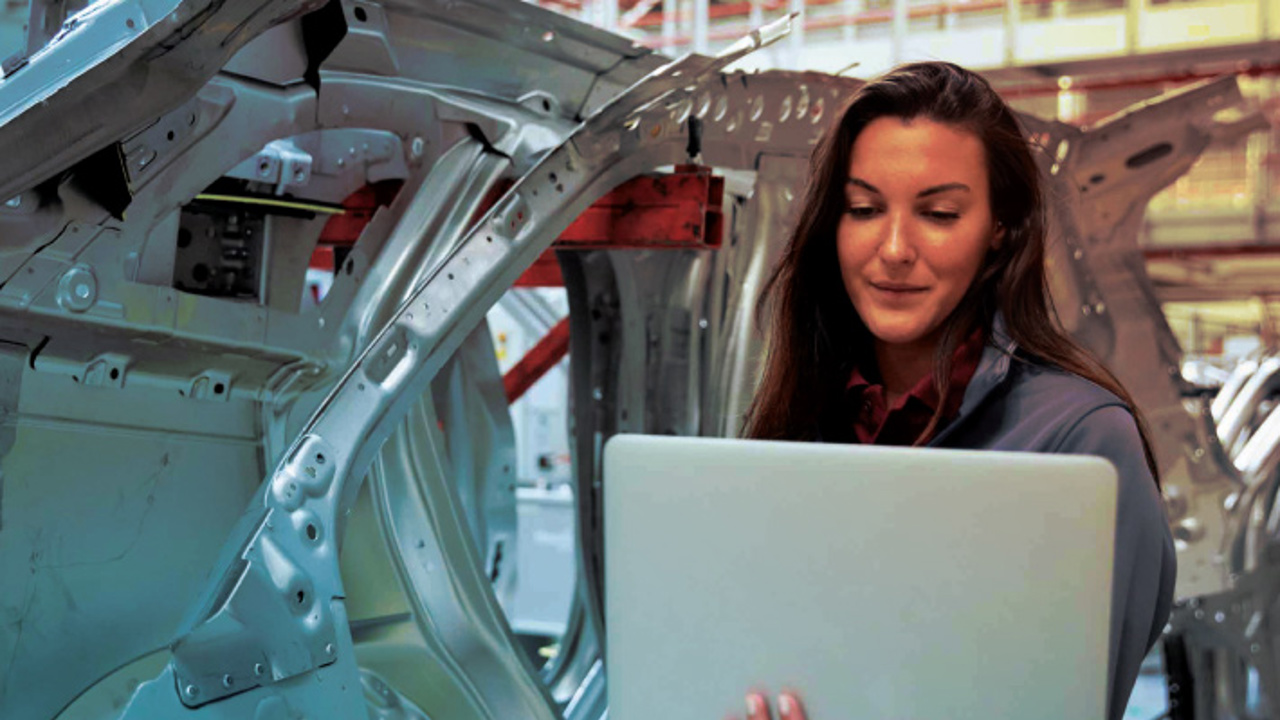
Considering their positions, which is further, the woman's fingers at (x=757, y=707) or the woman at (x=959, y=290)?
the woman at (x=959, y=290)

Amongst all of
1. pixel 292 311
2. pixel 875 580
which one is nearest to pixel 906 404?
pixel 875 580

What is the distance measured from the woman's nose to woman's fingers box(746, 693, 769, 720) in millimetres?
540

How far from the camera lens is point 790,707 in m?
1.25

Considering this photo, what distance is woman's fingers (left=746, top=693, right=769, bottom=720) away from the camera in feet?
4.14

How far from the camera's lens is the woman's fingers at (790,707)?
1246 millimetres

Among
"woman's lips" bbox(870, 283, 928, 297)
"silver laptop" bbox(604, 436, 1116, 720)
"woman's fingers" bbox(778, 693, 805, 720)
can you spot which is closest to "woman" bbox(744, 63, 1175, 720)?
"woman's lips" bbox(870, 283, 928, 297)

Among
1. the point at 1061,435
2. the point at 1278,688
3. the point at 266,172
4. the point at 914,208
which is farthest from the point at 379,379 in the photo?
the point at 1278,688

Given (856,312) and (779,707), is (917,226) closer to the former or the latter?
(856,312)

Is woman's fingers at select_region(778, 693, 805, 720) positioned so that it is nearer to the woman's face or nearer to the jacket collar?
the jacket collar

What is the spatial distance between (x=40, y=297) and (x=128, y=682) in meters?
0.78

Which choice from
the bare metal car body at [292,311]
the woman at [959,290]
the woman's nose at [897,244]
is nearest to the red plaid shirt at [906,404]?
the woman at [959,290]

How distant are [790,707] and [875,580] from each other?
0.13m

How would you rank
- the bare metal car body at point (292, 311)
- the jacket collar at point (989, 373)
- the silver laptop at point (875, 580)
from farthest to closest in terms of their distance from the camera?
the bare metal car body at point (292, 311) < the jacket collar at point (989, 373) < the silver laptop at point (875, 580)

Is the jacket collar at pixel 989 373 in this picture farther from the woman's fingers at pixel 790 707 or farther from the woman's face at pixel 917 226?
the woman's fingers at pixel 790 707
